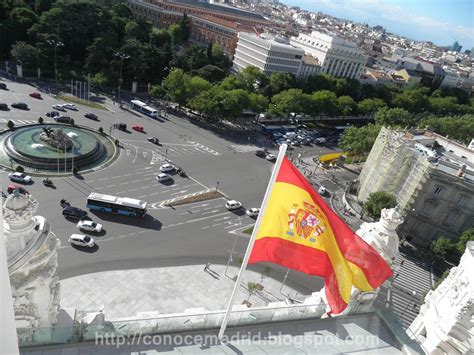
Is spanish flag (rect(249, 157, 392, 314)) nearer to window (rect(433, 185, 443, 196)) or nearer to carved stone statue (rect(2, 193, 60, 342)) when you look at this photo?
carved stone statue (rect(2, 193, 60, 342))

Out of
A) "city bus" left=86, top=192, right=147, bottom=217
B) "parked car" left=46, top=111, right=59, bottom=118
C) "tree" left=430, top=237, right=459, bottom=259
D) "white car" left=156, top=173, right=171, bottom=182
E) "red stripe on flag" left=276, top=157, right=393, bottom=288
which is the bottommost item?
"parked car" left=46, top=111, right=59, bottom=118

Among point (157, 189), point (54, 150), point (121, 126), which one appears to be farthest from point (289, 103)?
point (54, 150)

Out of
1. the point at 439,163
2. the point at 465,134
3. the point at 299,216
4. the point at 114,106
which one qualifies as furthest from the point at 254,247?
the point at 465,134

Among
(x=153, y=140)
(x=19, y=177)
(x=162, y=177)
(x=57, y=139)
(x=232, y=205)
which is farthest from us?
(x=153, y=140)

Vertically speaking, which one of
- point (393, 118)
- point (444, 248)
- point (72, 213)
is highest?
A: point (393, 118)

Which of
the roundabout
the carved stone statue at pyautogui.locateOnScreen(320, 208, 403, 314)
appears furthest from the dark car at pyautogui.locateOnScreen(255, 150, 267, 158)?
the carved stone statue at pyautogui.locateOnScreen(320, 208, 403, 314)

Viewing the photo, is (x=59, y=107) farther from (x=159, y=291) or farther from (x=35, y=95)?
(x=159, y=291)
